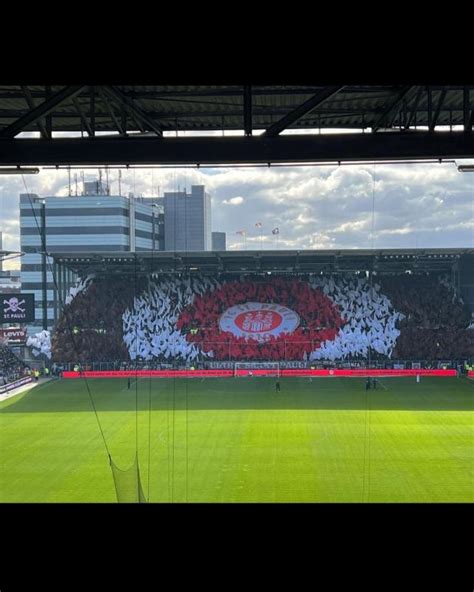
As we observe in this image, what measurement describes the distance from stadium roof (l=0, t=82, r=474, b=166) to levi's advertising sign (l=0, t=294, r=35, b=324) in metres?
11.1

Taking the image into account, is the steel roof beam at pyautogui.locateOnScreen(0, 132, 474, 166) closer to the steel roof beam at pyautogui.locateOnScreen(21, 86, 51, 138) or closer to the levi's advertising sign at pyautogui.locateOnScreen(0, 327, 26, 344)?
the steel roof beam at pyautogui.locateOnScreen(21, 86, 51, 138)

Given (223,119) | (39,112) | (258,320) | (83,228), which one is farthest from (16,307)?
(39,112)

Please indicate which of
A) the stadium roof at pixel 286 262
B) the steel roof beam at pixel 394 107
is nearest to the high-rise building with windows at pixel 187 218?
the steel roof beam at pixel 394 107

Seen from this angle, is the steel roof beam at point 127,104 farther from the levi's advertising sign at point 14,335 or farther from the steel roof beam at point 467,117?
the levi's advertising sign at point 14,335

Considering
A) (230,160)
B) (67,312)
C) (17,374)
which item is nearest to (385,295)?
(67,312)

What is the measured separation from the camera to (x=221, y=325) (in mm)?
19953

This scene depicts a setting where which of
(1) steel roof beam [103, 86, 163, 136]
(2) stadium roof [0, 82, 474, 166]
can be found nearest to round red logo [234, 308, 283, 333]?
(2) stadium roof [0, 82, 474, 166]

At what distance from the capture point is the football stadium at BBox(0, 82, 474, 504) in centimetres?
298

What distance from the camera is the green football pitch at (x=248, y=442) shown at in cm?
725

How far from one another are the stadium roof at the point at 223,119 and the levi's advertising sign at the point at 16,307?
11143mm
